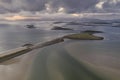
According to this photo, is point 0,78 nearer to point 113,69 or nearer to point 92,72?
point 92,72

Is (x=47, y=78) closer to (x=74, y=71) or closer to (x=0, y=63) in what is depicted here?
(x=74, y=71)

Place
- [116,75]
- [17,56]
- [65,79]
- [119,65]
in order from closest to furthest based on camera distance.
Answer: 1. [65,79]
2. [116,75]
3. [119,65]
4. [17,56]

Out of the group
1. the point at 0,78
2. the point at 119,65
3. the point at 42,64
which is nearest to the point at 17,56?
the point at 42,64

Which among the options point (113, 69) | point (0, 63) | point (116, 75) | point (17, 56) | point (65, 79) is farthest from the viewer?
point (17, 56)

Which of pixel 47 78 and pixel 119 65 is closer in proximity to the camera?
pixel 47 78

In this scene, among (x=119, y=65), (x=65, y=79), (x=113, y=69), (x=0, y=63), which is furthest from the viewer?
(x=0, y=63)

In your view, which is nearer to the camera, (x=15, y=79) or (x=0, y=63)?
(x=15, y=79)

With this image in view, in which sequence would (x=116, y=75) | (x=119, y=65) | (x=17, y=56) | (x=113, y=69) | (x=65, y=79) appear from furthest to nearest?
1. (x=17, y=56)
2. (x=119, y=65)
3. (x=113, y=69)
4. (x=116, y=75)
5. (x=65, y=79)

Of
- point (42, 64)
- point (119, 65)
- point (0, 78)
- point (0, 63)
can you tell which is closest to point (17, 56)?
point (0, 63)
